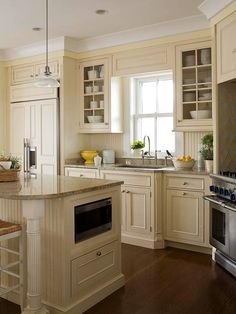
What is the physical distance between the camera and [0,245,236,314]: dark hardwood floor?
8.73ft

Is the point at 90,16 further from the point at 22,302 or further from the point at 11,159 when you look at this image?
the point at 22,302

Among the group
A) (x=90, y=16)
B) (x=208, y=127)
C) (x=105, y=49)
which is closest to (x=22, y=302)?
(x=208, y=127)

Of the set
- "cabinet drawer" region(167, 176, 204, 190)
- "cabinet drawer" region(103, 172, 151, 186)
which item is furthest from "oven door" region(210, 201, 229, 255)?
"cabinet drawer" region(103, 172, 151, 186)

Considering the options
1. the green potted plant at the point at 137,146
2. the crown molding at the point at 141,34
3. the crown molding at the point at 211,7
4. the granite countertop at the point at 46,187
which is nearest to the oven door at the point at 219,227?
the granite countertop at the point at 46,187

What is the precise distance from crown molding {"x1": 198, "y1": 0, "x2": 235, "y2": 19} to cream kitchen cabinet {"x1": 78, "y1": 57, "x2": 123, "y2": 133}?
5.09ft

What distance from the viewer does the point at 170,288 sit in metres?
3.03

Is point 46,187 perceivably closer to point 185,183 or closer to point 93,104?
point 185,183

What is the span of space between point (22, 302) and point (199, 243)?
210 cm

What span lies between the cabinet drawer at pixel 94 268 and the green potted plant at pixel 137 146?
206 cm

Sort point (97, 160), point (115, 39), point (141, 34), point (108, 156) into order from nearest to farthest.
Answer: point (141, 34) < point (115, 39) < point (97, 160) < point (108, 156)

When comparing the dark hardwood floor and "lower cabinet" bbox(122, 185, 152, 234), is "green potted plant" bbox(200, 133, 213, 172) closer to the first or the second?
"lower cabinet" bbox(122, 185, 152, 234)

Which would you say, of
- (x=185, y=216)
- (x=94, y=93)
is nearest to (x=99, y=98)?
(x=94, y=93)

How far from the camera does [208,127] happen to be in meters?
4.01

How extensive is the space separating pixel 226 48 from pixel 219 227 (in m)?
1.77
